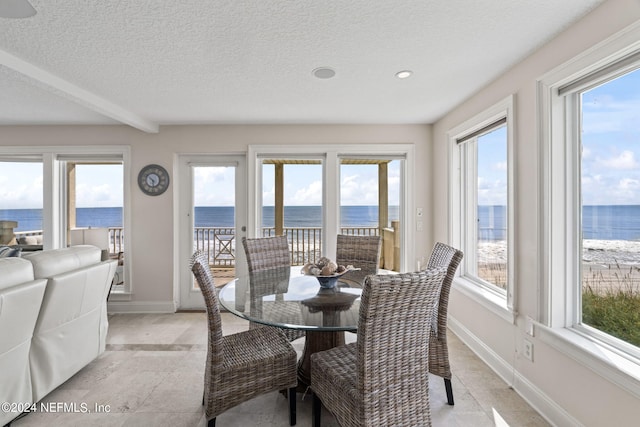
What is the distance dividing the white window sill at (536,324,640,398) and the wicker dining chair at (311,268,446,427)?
0.88m

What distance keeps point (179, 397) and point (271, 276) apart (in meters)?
1.05

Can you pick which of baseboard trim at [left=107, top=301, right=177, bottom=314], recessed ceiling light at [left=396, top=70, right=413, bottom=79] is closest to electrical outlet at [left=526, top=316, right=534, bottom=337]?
recessed ceiling light at [left=396, top=70, right=413, bottom=79]

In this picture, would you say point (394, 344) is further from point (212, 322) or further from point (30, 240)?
point (30, 240)

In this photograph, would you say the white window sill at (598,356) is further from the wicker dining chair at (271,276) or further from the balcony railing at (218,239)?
the balcony railing at (218,239)

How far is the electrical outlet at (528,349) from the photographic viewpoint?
6.71 feet

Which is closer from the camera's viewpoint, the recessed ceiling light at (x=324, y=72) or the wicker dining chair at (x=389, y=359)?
the wicker dining chair at (x=389, y=359)

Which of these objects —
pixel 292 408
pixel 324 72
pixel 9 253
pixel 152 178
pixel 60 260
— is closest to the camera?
pixel 292 408

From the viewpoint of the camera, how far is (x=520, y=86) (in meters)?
2.17

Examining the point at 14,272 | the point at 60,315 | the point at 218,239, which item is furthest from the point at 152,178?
the point at 14,272

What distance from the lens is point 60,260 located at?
6.89 feet

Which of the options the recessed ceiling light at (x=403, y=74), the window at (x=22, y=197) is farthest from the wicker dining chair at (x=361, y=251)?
the window at (x=22, y=197)

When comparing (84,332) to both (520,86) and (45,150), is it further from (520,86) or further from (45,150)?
(520,86)

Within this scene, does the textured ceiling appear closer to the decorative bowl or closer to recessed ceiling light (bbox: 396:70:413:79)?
recessed ceiling light (bbox: 396:70:413:79)

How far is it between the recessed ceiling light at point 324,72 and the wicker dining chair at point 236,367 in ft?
5.15
